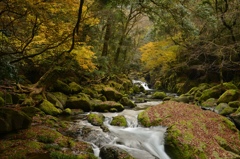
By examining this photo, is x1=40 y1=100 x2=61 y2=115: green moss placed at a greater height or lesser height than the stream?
greater

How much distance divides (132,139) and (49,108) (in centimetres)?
507

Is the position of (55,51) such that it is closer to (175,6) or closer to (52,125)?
(52,125)

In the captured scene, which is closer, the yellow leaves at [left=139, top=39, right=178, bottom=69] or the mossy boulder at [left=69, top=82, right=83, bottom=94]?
the mossy boulder at [left=69, top=82, right=83, bottom=94]

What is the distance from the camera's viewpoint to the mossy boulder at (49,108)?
11875 mm

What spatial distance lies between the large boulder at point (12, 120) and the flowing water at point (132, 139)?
2213 millimetres

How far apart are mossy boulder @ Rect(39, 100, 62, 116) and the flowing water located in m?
1.59

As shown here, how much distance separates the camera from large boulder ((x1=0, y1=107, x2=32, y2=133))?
7.63 metres

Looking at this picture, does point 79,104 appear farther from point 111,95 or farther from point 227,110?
point 227,110

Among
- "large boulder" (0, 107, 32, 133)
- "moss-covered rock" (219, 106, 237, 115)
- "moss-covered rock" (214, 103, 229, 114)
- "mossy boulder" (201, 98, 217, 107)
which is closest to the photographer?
"large boulder" (0, 107, 32, 133)

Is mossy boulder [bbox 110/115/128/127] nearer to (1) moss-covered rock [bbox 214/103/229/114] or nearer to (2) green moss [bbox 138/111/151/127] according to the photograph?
(2) green moss [bbox 138/111/151/127]

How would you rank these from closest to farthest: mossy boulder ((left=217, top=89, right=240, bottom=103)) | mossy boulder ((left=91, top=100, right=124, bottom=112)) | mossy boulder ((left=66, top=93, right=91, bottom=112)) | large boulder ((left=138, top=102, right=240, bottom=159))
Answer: large boulder ((left=138, top=102, right=240, bottom=159)) → mossy boulder ((left=66, top=93, right=91, bottom=112)) → mossy boulder ((left=91, top=100, right=124, bottom=112)) → mossy boulder ((left=217, top=89, right=240, bottom=103))

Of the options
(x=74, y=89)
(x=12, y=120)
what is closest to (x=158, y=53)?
(x=74, y=89)

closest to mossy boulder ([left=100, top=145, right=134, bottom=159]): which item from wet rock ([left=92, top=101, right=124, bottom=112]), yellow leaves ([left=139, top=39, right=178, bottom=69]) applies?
wet rock ([left=92, top=101, right=124, bottom=112])

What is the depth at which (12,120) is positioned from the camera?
26.2ft
